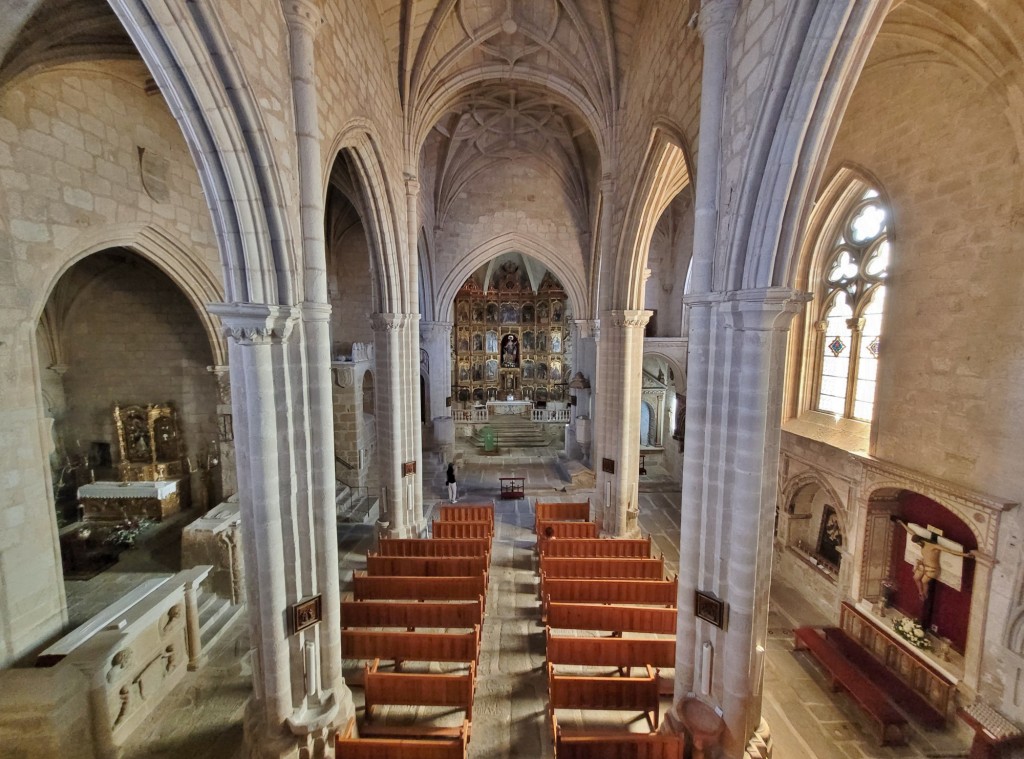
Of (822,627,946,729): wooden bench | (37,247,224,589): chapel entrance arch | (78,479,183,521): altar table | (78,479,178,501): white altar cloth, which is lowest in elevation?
(822,627,946,729): wooden bench

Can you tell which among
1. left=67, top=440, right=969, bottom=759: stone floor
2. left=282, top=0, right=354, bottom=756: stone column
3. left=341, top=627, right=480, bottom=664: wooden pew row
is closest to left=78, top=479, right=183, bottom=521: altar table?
left=67, top=440, right=969, bottom=759: stone floor

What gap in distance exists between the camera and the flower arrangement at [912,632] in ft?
21.5

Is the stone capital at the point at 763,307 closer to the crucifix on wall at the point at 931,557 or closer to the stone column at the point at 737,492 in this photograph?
the stone column at the point at 737,492

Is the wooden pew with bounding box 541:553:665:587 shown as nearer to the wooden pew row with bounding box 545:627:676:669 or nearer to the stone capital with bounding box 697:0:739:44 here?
the wooden pew row with bounding box 545:627:676:669

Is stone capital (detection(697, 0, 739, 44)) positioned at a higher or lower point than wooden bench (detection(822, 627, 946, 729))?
higher

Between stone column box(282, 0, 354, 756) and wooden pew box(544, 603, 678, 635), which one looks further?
wooden pew box(544, 603, 678, 635)

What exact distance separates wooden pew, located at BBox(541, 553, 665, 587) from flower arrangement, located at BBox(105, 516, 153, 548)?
8.59 meters

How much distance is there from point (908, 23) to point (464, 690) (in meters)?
10.1

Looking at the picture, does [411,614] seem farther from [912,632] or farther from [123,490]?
[912,632]

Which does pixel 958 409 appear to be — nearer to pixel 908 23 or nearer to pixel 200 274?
pixel 908 23

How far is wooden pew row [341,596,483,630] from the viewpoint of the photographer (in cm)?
641

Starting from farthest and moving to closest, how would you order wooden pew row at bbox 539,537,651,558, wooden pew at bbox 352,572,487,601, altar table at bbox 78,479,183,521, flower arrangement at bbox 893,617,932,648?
altar table at bbox 78,479,183,521 < wooden pew row at bbox 539,537,651,558 < wooden pew at bbox 352,572,487,601 < flower arrangement at bbox 893,617,932,648

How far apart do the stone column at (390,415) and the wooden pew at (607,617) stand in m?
4.66

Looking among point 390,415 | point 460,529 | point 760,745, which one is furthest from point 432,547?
point 760,745
